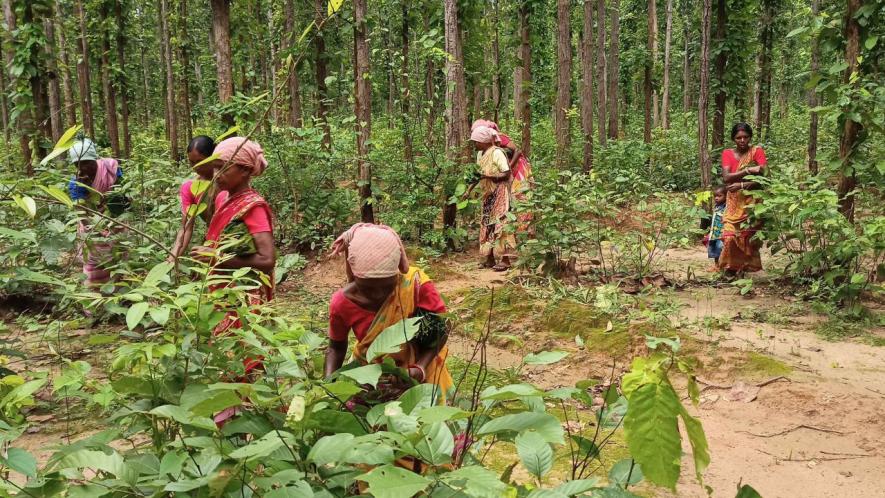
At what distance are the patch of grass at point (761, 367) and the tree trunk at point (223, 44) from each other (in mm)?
5903

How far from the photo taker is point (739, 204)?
6809 mm

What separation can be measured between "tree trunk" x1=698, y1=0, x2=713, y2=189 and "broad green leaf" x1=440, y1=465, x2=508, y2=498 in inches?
349

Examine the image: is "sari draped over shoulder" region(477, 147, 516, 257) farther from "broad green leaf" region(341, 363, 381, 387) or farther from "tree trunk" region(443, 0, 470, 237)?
"broad green leaf" region(341, 363, 381, 387)

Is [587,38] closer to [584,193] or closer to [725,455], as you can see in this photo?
[584,193]

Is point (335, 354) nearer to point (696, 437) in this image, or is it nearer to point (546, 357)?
point (546, 357)

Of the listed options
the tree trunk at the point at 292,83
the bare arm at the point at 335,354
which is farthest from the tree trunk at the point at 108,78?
the bare arm at the point at 335,354

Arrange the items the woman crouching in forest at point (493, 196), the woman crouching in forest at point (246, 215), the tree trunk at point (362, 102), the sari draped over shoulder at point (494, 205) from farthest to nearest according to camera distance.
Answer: the tree trunk at point (362, 102) < the sari draped over shoulder at point (494, 205) < the woman crouching in forest at point (493, 196) < the woman crouching in forest at point (246, 215)

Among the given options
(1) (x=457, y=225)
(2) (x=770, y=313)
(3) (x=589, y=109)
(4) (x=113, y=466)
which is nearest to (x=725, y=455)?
(2) (x=770, y=313)

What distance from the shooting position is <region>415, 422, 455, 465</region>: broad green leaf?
1.06 m

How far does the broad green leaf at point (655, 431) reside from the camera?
1.08 metres

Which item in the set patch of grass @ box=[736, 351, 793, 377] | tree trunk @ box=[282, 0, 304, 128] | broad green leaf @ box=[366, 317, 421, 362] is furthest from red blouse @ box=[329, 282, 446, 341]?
tree trunk @ box=[282, 0, 304, 128]

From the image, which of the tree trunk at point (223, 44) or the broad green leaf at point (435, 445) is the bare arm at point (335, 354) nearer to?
the broad green leaf at point (435, 445)

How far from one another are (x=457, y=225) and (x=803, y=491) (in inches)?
243

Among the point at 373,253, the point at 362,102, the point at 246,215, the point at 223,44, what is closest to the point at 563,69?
the point at 362,102
